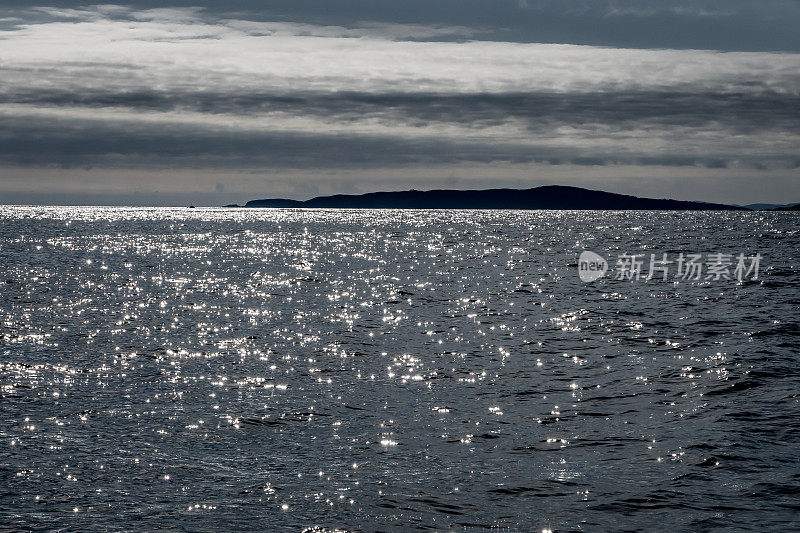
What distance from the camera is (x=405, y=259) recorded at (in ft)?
303

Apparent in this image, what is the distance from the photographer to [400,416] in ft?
66.2

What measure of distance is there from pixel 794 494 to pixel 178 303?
129 feet

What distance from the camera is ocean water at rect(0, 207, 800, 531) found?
13.6m

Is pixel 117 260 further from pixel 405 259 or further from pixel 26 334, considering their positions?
pixel 26 334

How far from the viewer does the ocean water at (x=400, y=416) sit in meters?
13.6

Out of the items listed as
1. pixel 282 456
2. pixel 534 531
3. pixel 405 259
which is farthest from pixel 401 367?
pixel 405 259

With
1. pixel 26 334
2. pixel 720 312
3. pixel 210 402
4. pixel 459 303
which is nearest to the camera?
pixel 210 402

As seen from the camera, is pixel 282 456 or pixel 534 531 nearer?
pixel 534 531

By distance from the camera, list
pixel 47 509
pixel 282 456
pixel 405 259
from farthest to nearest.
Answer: pixel 405 259 → pixel 282 456 → pixel 47 509

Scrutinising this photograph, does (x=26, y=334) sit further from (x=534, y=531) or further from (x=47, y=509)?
(x=534, y=531)

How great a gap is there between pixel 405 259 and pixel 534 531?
79.9 meters

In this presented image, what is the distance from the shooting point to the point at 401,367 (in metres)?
27.0

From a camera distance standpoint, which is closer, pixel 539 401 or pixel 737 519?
pixel 737 519

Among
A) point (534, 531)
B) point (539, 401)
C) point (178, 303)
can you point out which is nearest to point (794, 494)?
point (534, 531)
